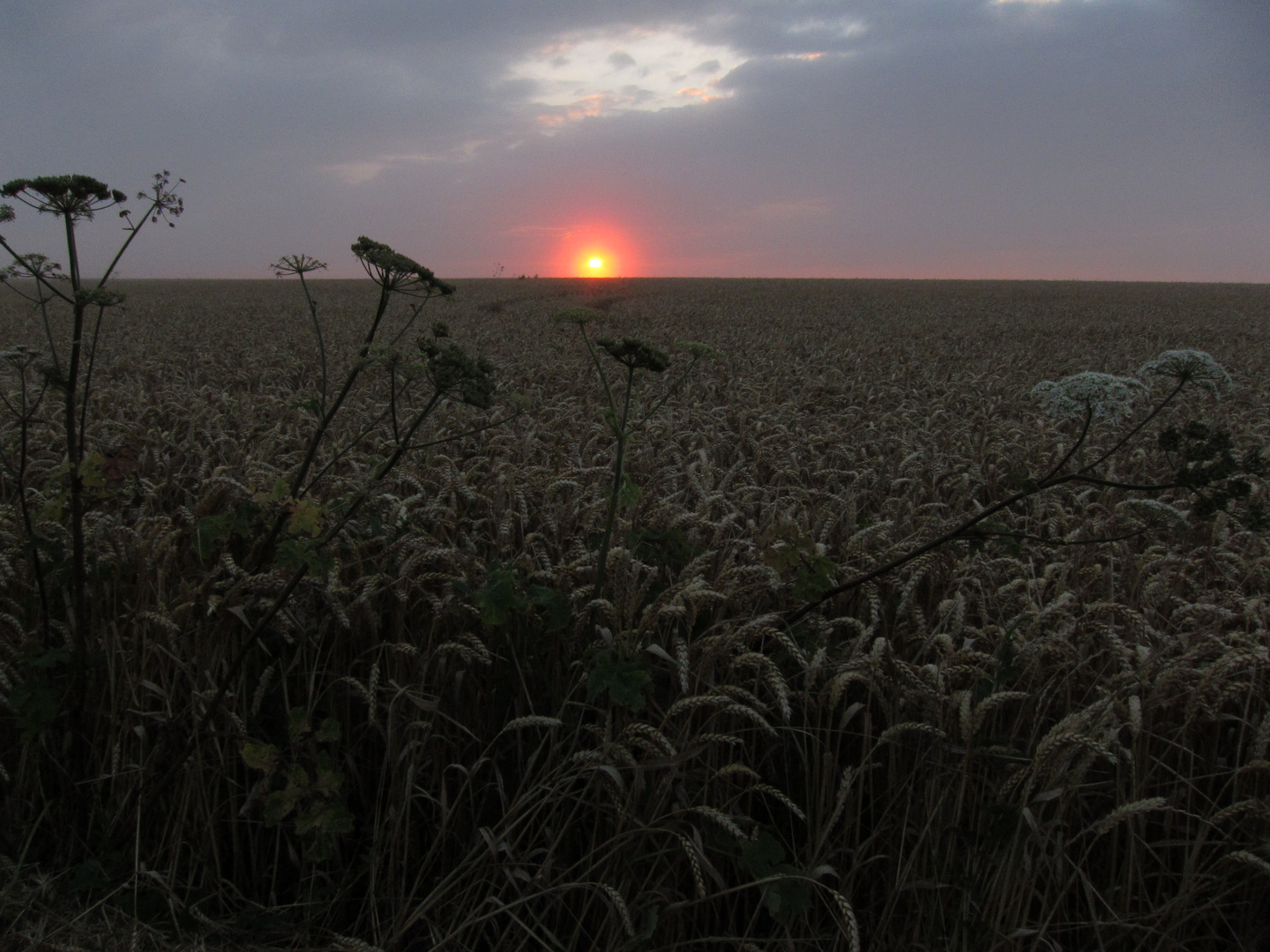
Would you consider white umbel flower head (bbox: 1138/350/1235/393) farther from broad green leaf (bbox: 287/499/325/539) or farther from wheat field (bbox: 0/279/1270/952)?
broad green leaf (bbox: 287/499/325/539)

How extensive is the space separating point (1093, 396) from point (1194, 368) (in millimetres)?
319

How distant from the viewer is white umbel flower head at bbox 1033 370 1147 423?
86.7 inches

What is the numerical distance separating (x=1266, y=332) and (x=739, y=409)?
16876 mm

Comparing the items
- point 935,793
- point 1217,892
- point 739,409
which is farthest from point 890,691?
point 739,409

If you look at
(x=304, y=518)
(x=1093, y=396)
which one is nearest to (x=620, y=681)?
(x=304, y=518)

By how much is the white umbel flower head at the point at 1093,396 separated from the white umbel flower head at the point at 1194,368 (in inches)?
4.3

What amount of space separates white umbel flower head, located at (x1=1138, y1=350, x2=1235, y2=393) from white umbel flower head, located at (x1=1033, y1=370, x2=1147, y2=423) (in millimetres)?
108

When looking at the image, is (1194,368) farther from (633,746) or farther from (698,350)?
(633,746)

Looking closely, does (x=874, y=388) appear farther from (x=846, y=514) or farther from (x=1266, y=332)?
(x=1266, y=332)

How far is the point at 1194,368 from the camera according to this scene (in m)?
2.25

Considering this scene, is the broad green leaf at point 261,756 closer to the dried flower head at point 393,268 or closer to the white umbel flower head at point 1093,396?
the dried flower head at point 393,268

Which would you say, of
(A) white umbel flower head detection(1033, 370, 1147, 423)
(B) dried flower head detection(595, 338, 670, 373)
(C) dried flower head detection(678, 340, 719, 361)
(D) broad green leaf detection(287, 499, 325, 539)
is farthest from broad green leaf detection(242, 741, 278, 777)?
(A) white umbel flower head detection(1033, 370, 1147, 423)

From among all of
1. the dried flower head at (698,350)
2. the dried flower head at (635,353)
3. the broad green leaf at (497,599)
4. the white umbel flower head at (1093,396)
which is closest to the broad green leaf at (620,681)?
the broad green leaf at (497,599)

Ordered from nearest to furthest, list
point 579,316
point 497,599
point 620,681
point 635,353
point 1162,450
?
point 620,681 < point 497,599 < point 635,353 < point 1162,450 < point 579,316
